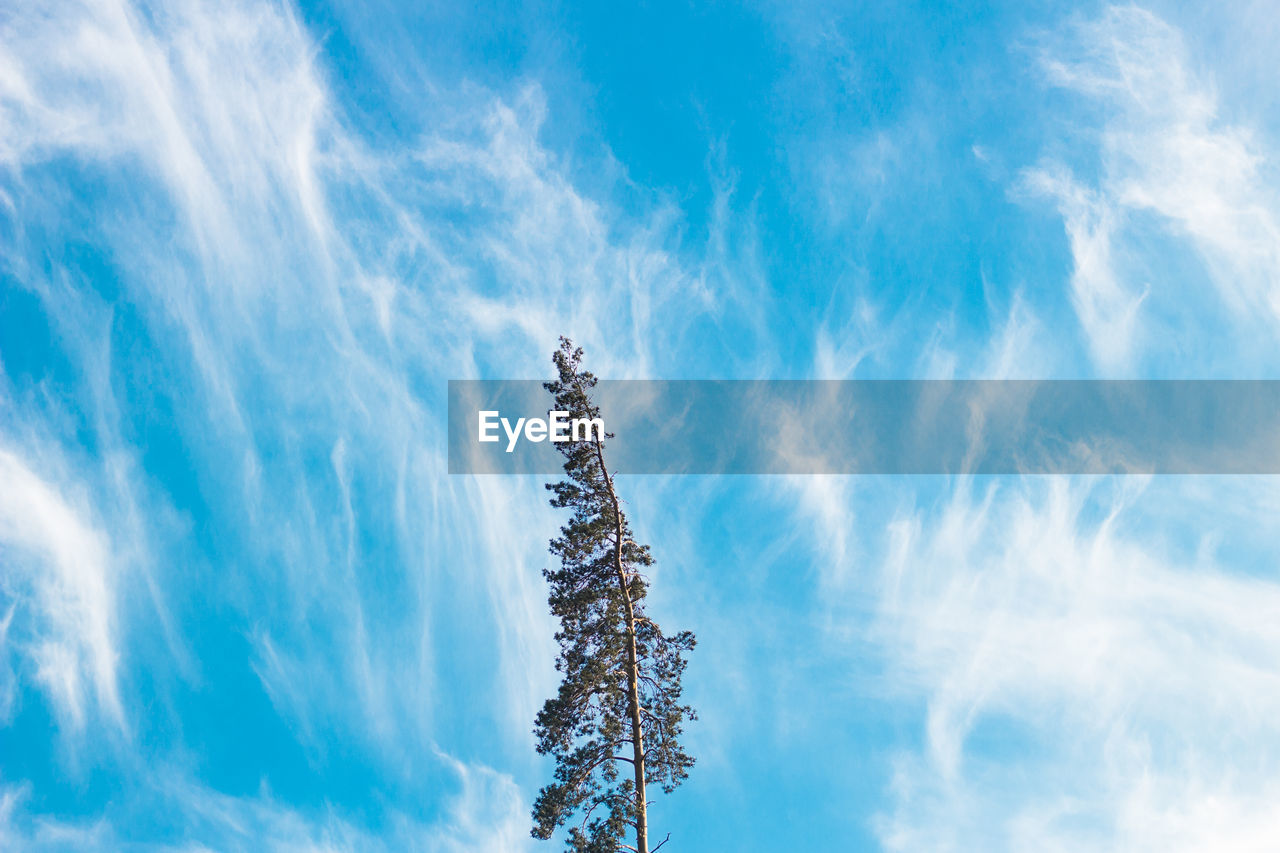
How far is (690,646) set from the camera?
902 inches

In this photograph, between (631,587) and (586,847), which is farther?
(631,587)

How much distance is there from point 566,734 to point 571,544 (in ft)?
16.2

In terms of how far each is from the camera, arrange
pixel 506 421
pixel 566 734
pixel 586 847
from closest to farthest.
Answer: pixel 586 847, pixel 566 734, pixel 506 421

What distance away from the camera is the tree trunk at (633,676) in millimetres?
20688

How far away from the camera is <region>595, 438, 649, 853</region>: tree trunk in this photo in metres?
20.7

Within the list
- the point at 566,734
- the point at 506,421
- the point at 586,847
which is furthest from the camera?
the point at 506,421

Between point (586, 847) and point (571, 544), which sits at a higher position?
point (571, 544)

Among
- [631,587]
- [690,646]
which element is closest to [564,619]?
[631,587]

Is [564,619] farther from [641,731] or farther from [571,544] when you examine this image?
[641,731]

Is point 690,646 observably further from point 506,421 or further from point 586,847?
point 506,421

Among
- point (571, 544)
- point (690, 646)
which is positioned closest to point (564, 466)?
point (571, 544)

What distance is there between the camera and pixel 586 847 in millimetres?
20844

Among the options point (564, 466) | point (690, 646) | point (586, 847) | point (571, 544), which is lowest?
point (586, 847)

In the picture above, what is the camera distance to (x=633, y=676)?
2238 centimetres
